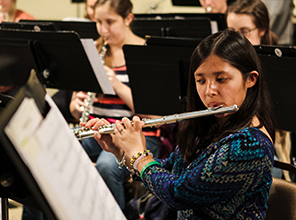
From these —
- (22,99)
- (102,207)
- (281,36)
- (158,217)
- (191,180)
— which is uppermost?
(22,99)

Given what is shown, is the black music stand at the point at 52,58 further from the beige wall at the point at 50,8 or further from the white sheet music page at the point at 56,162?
the beige wall at the point at 50,8

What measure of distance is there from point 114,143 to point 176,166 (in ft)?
0.69

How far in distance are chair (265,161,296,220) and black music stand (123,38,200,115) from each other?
2.03 feet

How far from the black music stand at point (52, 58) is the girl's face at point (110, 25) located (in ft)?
1.14

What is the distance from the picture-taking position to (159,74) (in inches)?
66.6

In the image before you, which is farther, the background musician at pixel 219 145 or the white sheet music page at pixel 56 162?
the background musician at pixel 219 145

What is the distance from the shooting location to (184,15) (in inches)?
99.3

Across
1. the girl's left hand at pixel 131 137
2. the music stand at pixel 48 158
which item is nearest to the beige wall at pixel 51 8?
the girl's left hand at pixel 131 137

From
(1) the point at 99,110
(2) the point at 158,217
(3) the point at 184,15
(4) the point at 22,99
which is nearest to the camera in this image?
(4) the point at 22,99

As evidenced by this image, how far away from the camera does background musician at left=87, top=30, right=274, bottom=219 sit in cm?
95

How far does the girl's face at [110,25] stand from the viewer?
2080mm

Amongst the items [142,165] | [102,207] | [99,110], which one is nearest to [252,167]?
[142,165]

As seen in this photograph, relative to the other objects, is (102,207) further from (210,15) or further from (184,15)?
(184,15)

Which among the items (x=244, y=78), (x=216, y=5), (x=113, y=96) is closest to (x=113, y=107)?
(x=113, y=96)
